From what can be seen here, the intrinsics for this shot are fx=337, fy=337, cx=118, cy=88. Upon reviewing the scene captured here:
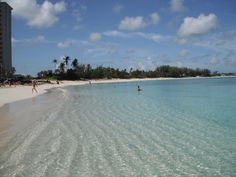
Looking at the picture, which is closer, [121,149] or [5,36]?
[121,149]

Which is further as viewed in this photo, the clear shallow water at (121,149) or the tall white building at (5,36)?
the tall white building at (5,36)

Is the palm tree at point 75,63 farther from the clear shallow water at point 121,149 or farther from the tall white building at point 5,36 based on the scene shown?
the clear shallow water at point 121,149

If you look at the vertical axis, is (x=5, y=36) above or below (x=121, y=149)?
above

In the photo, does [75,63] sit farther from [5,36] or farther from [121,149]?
[121,149]

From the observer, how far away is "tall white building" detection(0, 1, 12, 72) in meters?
134

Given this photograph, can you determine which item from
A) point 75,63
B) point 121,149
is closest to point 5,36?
point 75,63

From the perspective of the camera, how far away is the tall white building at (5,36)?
13400 cm

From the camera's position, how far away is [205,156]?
10148 mm

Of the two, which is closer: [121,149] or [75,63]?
[121,149]

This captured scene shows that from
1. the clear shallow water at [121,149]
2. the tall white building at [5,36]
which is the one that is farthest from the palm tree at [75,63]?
the clear shallow water at [121,149]

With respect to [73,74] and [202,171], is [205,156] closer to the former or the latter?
[202,171]

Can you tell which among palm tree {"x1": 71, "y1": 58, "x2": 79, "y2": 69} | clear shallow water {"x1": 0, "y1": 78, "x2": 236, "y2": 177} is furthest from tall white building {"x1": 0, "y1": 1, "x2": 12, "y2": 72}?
clear shallow water {"x1": 0, "y1": 78, "x2": 236, "y2": 177}

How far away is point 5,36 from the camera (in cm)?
13775

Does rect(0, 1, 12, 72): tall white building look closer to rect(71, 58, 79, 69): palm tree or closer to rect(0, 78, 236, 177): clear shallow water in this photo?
rect(71, 58, 79, 69): palm tree
